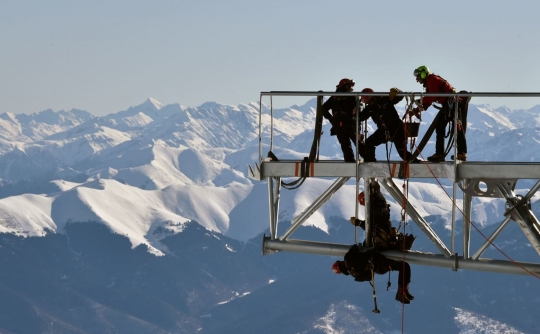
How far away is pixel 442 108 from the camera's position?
21.2 metres

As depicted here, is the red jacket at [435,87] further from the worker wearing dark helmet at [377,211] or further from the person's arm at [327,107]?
the person's arm at [327,107]

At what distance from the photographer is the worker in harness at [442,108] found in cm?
2092

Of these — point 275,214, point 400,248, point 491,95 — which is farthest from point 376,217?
point 491,95

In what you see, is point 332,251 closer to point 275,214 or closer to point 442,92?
point 275,214

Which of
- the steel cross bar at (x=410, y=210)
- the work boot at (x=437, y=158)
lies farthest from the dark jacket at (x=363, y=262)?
the work boot at (x=437, y=158)

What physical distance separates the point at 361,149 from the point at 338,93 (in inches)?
58.4

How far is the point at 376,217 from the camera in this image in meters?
20.5

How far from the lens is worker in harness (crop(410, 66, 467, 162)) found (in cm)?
2092

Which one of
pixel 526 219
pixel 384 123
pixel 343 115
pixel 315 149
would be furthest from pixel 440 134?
pixel 526 219

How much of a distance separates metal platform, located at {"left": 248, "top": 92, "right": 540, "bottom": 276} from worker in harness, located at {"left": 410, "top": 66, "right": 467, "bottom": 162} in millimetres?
1216

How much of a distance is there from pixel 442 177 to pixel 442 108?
3229mm

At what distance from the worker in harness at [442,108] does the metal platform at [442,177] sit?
1.22m

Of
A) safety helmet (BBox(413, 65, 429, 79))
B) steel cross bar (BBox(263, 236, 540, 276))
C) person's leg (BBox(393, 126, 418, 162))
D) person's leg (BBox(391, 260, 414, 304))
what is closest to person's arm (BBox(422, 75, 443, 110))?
safety helmet (BBox(413, 65, 429, 79))

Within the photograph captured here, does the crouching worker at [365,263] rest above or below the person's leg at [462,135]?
below
